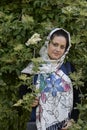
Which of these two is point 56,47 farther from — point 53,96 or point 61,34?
point 53,96

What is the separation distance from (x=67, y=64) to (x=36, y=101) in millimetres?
368

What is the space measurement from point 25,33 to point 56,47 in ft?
1.47

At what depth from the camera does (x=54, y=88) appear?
133 inches

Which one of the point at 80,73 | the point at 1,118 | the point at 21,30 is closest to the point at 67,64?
the point at 80,73

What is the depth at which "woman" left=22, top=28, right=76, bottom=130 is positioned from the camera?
11.1 feet

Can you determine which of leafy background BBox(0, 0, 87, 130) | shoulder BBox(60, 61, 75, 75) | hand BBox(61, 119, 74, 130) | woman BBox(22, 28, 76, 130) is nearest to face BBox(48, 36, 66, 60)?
woman BBox(22, 28, 76, 130)

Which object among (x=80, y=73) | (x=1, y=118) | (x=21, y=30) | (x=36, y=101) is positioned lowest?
(x=1, y=118)

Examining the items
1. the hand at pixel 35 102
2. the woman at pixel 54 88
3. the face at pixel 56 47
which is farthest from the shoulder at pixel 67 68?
the hand at pixel 35 102

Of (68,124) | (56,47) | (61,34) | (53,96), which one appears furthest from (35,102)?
(61,34)

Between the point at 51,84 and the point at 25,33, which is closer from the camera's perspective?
the point at 51,84

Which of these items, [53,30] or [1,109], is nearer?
[53,30]

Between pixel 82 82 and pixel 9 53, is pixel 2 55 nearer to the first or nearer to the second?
pixel 9 53

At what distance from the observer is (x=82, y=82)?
3.37 meters

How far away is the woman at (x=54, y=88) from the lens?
340cm
